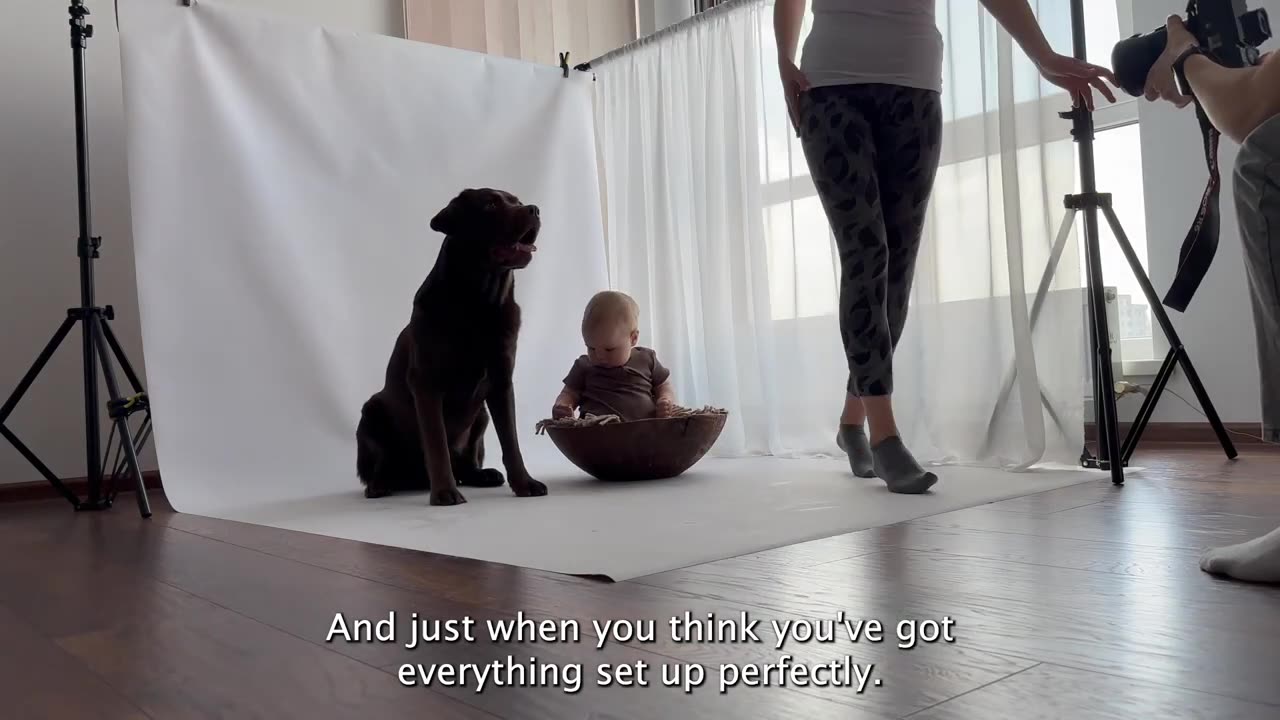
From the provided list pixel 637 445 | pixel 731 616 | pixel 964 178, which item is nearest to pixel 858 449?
pixel 637 445

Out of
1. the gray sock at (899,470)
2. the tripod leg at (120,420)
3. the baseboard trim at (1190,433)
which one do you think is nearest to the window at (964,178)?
the baseboard trim at (1190,433)

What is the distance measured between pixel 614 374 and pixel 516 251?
25.7 inches

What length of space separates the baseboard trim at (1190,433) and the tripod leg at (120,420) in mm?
2437

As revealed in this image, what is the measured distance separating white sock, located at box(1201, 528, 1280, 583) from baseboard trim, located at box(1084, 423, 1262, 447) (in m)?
1.69

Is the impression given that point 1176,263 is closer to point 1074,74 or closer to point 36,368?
point 1074,74

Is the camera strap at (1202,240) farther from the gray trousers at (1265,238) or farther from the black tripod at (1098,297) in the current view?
the black tripod at (1098,297)

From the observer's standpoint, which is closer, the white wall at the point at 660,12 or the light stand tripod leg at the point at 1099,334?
the light stand tripod leg at the point at 1099,334

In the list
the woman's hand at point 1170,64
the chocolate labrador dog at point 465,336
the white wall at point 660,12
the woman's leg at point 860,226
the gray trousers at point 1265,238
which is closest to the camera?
Result: the gray trousers at point 1265,238

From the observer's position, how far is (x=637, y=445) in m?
2.31

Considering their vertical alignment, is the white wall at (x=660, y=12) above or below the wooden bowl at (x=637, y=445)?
above

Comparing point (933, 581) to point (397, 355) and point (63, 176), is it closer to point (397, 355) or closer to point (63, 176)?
point (397, 355)

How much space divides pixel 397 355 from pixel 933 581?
151 cm

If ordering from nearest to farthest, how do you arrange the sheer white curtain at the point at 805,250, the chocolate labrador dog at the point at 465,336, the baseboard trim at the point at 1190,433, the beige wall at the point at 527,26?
the chocolate labrador dog at the point at 465,336
the sheer white curtain at the point at 805,250
the baseboard trim at the point at 1190,433
the beige wall at the point at 527,26

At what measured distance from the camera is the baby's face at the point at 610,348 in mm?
2557
